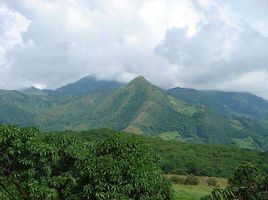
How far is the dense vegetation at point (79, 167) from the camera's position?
2284 cm

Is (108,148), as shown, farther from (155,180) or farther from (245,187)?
(245,187)

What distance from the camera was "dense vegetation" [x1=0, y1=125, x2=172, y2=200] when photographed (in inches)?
899

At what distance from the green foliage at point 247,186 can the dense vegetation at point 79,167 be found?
4694 millimetres

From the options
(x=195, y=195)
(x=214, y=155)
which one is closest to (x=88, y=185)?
(x=195, y=195)

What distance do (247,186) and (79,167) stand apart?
10.4 m

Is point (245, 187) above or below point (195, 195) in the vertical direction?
above

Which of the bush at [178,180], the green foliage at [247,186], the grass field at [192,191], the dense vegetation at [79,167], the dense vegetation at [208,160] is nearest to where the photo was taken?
the green foliage at [247,186]

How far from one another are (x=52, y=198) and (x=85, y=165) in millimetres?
3709

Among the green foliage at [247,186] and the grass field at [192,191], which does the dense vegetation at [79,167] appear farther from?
the grass field at [192,191]

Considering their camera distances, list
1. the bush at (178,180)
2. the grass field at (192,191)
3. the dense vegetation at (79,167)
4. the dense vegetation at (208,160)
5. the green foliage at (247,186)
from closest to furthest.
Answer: the green foliage at (247,186) < the dense vegetation at (79,167) < the grass field at (192,191) < the bush at (178,180) < the dense vegetation at (208,160)

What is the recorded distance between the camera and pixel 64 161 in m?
30.3

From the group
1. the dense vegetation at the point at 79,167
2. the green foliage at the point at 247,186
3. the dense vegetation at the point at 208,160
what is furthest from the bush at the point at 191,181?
the dense vegetation at the point at 208,160

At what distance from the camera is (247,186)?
779 inches

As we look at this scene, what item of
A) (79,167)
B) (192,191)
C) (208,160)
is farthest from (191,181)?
(208,160)
